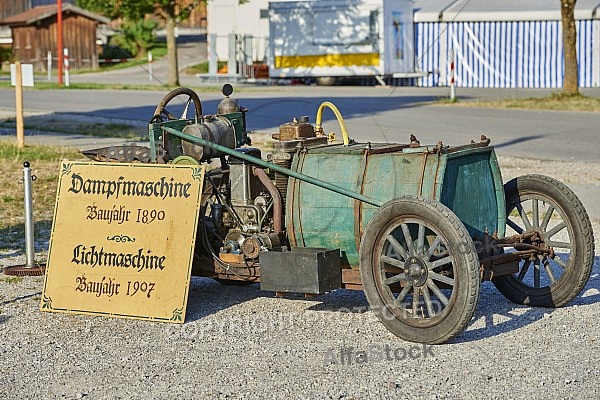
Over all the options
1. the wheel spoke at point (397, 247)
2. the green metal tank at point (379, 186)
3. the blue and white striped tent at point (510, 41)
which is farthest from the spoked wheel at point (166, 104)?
the blue and white striped tent at point (510, 41)

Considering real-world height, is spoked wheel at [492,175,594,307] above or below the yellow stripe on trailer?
below

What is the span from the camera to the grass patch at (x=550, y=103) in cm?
2377

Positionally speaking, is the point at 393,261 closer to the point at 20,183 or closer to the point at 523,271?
the point at 523,271

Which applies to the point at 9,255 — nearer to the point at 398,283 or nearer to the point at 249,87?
the point at 398,283

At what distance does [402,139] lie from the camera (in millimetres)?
17422

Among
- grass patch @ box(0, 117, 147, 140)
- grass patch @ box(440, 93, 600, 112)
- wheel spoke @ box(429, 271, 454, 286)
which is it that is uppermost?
grass patch @ box(440, 93, 600, 112)

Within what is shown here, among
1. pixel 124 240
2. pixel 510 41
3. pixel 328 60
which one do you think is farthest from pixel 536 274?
pixel 328 60

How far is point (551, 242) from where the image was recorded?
277 inches

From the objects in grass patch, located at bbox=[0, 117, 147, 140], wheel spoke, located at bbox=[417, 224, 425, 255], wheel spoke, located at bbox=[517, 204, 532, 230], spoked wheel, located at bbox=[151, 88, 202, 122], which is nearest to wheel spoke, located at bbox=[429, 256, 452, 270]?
wheel spoke, located at bbox=[417, 224, 425, 255]

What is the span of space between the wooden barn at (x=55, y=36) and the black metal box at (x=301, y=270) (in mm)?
46655

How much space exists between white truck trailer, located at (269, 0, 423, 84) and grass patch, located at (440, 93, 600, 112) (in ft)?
26.9

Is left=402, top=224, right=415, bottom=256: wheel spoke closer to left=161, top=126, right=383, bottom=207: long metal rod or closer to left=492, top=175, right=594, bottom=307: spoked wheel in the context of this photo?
left=161, top=126, right=383, bottom=207: long metal rod

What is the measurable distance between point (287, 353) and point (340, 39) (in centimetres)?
2875

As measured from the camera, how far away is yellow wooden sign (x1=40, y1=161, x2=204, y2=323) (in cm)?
675
